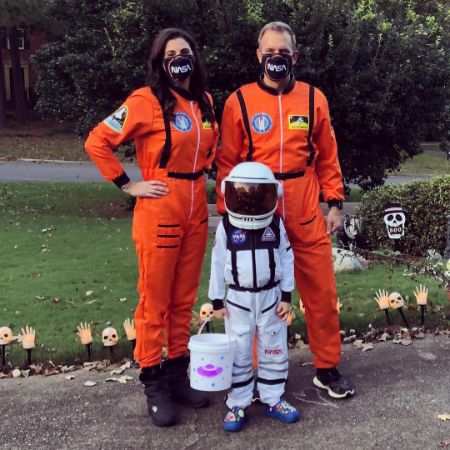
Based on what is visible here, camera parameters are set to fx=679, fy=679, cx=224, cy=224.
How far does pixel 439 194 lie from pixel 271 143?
4.69 metres

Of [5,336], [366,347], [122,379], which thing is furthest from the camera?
[366,347]

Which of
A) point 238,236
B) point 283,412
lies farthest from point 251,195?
point 283,412

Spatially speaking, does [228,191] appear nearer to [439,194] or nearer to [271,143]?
[271,143]

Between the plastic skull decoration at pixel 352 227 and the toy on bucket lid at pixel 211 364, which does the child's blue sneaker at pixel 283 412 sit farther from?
the plastic skull decoration at pixel 352 227

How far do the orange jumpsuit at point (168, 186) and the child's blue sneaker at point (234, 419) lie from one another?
0.50 meters

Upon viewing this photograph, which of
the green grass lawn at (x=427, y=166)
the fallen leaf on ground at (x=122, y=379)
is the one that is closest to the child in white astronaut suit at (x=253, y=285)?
the fallen leaf on ground at (x=122, y=379)

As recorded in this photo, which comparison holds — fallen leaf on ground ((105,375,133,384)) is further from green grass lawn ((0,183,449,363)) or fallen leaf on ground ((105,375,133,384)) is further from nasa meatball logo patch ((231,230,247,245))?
nasa meatball logo patch ((231,230,247,245))

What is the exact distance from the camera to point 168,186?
11.7 ft

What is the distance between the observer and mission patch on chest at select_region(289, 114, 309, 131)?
3.77 m

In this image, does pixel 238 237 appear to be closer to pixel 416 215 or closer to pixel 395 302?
pixel 395 302

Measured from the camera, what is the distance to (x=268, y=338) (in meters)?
3.66

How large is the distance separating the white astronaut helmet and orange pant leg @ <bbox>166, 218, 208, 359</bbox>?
281 millimetres

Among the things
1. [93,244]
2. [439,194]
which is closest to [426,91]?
[439,194]

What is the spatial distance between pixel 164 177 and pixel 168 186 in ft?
0.17
